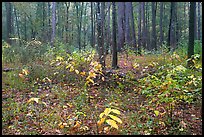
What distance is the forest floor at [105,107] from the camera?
5.44 metres

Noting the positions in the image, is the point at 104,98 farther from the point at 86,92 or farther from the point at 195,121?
the point at 195,121

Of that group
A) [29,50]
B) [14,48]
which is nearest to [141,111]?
[29,50]

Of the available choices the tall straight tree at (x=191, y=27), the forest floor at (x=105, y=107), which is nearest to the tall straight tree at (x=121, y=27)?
the tall straight tree at (x=191, y=27)

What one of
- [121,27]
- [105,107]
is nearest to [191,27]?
[105,107]

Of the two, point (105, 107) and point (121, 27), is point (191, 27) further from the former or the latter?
point (121, 27)

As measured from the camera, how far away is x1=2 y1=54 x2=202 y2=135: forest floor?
5.44m

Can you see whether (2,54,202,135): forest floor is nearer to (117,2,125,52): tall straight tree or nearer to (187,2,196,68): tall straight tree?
(187,2,196,68): tall straight tree

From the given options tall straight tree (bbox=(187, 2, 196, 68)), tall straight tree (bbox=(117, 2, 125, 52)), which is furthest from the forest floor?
tall straight tree (bbox=(117, 2, 125, 52))

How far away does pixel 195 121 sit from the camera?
5.71 meters

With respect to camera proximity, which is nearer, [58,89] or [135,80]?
[58,89]

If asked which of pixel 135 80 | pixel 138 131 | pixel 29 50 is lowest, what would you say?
pixel 138 131

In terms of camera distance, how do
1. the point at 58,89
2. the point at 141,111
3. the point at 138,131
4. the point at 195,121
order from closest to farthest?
1. the point at 138,131
2. the point at 195,121
3. the point at 141,111
4. the point at 58,89

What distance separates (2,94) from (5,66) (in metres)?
3.34

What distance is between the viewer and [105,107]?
262 inches
